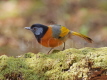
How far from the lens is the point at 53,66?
242 cm

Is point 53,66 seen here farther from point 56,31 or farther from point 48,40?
point 56,31

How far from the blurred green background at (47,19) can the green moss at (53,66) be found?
321cm

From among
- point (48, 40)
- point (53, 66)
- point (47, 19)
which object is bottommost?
point (53, 66)

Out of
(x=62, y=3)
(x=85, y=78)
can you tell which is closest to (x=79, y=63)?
(x=85, y=78)

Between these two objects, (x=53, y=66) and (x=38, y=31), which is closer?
(x=53, y=66)

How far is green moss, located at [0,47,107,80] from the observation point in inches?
90.8

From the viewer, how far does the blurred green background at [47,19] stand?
20.4 ft

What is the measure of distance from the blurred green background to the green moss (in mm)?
3212

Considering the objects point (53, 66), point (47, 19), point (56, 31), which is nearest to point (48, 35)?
point (56, 31)

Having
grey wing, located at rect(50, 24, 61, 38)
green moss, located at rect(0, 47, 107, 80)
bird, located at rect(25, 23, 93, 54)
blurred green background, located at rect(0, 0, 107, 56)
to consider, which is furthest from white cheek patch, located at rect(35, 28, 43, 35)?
blurred green background, located at rect(0, 0, 107, 56)

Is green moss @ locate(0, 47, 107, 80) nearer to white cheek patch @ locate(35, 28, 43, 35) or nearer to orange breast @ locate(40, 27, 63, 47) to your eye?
orange breast @ locate(40, 27, 63, 47)

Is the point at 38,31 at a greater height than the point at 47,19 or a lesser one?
lesser

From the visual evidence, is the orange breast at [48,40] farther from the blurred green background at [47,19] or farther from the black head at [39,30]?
the blurred green background at [47,19]

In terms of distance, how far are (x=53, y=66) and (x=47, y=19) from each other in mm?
4965
